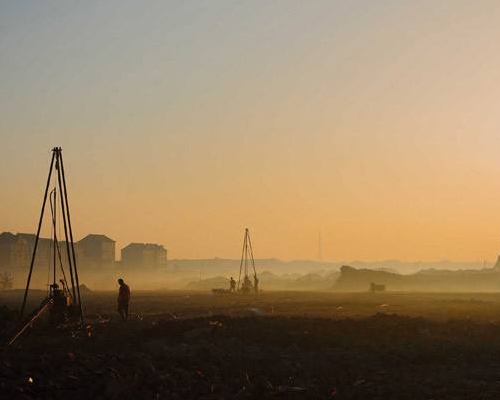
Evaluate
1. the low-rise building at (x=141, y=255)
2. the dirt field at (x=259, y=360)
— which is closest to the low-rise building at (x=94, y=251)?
the low-rise building at (x=141, y=255)

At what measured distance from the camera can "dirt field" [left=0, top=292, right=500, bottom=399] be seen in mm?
15719

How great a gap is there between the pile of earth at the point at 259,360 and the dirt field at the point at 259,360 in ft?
0.11

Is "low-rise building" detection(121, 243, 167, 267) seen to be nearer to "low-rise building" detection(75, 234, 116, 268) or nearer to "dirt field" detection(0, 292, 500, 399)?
"low-rise building" detection(75, 234, 116, 268)

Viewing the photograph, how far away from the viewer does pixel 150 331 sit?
2462 centimetres

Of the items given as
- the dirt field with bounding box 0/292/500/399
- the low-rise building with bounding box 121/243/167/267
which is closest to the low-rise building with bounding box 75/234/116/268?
the low-rise building with bounding box 121/243/167/267

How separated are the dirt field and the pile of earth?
3 cm

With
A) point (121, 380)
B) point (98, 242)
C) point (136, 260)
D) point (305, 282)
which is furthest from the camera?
point (136, 260)

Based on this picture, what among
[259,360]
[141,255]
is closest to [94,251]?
[141,255]

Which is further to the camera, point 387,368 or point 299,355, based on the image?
point 299,355

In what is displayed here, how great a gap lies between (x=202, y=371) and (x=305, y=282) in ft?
388

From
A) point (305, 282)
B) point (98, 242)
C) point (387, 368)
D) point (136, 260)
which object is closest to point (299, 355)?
point (387, 368)

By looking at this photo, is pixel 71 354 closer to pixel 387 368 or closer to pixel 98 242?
pixel 387 368

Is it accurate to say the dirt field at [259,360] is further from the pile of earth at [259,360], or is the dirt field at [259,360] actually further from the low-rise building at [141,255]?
the low-rise building at [141,255]

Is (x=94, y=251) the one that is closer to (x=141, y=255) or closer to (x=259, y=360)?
(x=141, y=255)
